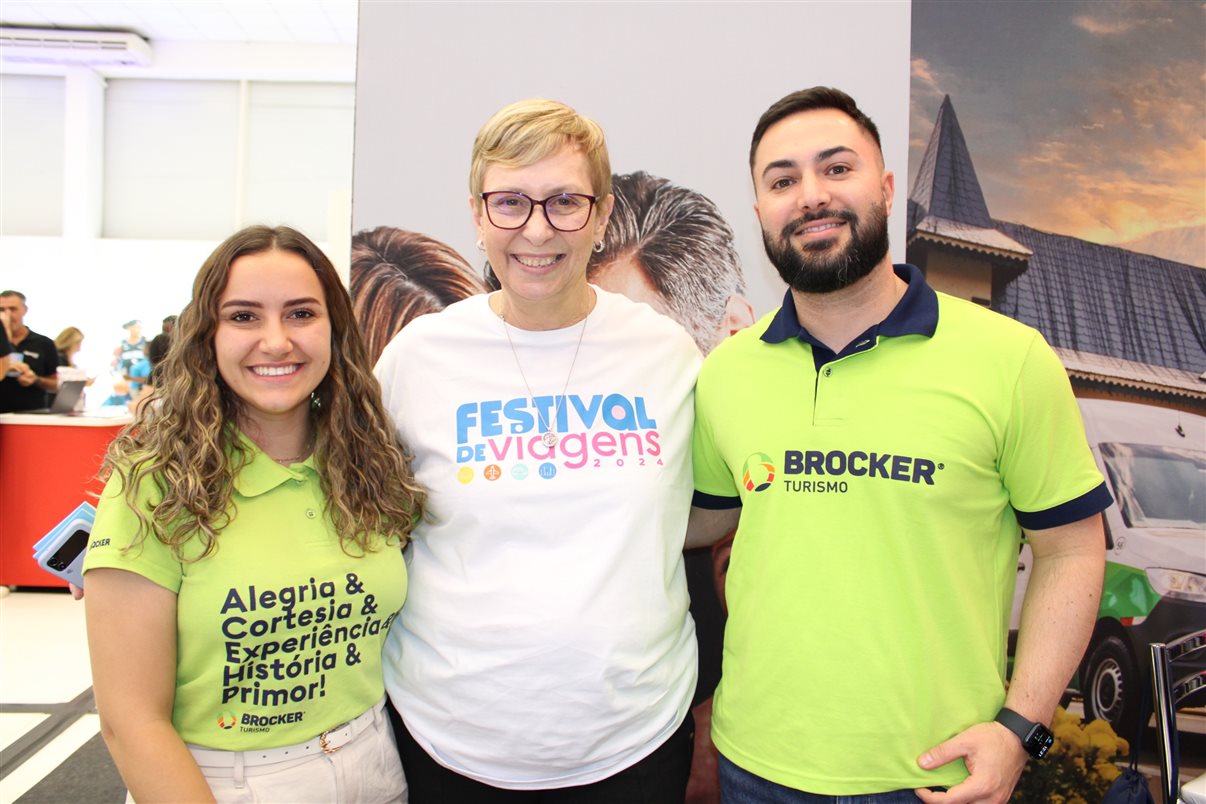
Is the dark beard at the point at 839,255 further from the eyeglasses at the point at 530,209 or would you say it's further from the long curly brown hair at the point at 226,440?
the long curly brown hair at the point at 226,440

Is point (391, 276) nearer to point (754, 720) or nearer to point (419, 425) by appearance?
point (419, 425)

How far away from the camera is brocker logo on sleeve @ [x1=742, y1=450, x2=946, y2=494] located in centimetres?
129

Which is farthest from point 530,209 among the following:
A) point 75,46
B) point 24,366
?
point 75,46

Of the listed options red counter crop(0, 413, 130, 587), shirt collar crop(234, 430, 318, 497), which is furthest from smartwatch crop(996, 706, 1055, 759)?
red counter crop(0, 413, 130, 587)

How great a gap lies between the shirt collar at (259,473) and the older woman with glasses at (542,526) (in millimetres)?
247

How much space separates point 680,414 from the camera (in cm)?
160

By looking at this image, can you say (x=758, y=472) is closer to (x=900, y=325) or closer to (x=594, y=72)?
(x=900, y=325)

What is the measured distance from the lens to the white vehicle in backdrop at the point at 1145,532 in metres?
2.46

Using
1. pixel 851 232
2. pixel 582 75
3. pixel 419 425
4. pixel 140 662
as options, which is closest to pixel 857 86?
pixel 582 75

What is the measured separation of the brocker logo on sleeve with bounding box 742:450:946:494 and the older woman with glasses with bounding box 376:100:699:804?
0.67ft

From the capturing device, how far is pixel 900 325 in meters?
1.36

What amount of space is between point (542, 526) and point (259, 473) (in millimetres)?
505

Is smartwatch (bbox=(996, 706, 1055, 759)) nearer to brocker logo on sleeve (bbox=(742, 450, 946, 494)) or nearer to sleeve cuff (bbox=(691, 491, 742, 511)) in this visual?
brocker logo on sleeve (bbox=(742, 450, 946, 494))

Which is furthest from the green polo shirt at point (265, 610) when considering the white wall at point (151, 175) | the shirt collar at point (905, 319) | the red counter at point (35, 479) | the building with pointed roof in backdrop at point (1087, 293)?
the white wall at point (151, 175)
